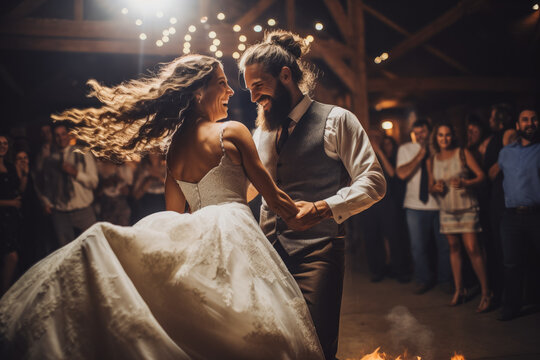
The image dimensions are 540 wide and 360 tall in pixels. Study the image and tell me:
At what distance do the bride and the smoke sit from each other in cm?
186

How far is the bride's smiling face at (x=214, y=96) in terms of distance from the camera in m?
2.03

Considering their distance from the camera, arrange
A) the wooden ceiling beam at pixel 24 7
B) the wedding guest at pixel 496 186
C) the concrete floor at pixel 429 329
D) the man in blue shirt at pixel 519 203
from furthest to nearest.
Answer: the wooden ceiling beam at pixel 24 7
the wedding guest at pixel 496 186
the man in blue shirt at pixel 519 203
the concrete floor at pixel 429 329

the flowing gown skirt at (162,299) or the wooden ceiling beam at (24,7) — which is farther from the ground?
the wooden ceiling beam at (24,7)

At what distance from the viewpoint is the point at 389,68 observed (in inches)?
411

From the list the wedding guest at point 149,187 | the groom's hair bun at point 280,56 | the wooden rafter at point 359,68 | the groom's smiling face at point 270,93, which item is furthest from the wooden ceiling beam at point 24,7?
the groom's smiling face at point 270,93

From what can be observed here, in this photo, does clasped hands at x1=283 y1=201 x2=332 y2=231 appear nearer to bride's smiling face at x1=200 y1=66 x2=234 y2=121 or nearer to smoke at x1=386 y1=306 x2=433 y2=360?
bride's smiling face at x1=200 y1=66 x2=234 y2=121

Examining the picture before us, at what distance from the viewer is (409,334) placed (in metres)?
3.47

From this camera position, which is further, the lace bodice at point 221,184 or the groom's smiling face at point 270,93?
the groom's smiling face at point 270,93

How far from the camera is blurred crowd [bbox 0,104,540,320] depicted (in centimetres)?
376

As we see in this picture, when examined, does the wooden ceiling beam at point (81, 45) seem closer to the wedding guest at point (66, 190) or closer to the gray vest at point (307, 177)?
the wedding guest at point (66, 190)

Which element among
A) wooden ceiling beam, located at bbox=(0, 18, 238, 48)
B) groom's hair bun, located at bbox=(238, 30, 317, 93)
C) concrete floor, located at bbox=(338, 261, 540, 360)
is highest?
wooden ceiling beam, located at bbox=(0, 18, 238, 48)

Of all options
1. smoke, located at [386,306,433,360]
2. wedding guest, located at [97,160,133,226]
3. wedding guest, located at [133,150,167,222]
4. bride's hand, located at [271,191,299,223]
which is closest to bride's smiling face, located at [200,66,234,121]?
bride's hand, located at [271,191,299,223]

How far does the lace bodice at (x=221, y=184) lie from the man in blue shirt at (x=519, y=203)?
9.45ft

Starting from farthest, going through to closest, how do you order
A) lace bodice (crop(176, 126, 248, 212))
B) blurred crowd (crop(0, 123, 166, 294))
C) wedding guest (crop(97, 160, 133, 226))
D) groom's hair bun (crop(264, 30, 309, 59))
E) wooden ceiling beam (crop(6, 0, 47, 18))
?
wooden ceiling beam (crop(6, 0, 47, 18)) < wedding guest (crop(97, 160, 133, 226)) < blurred crowd (crop(0, 123, 166, 294)) < groom's hair bun (crop(264, 30, 309, 59)) < lace bodice (crop(176, 126, 248, 212))
